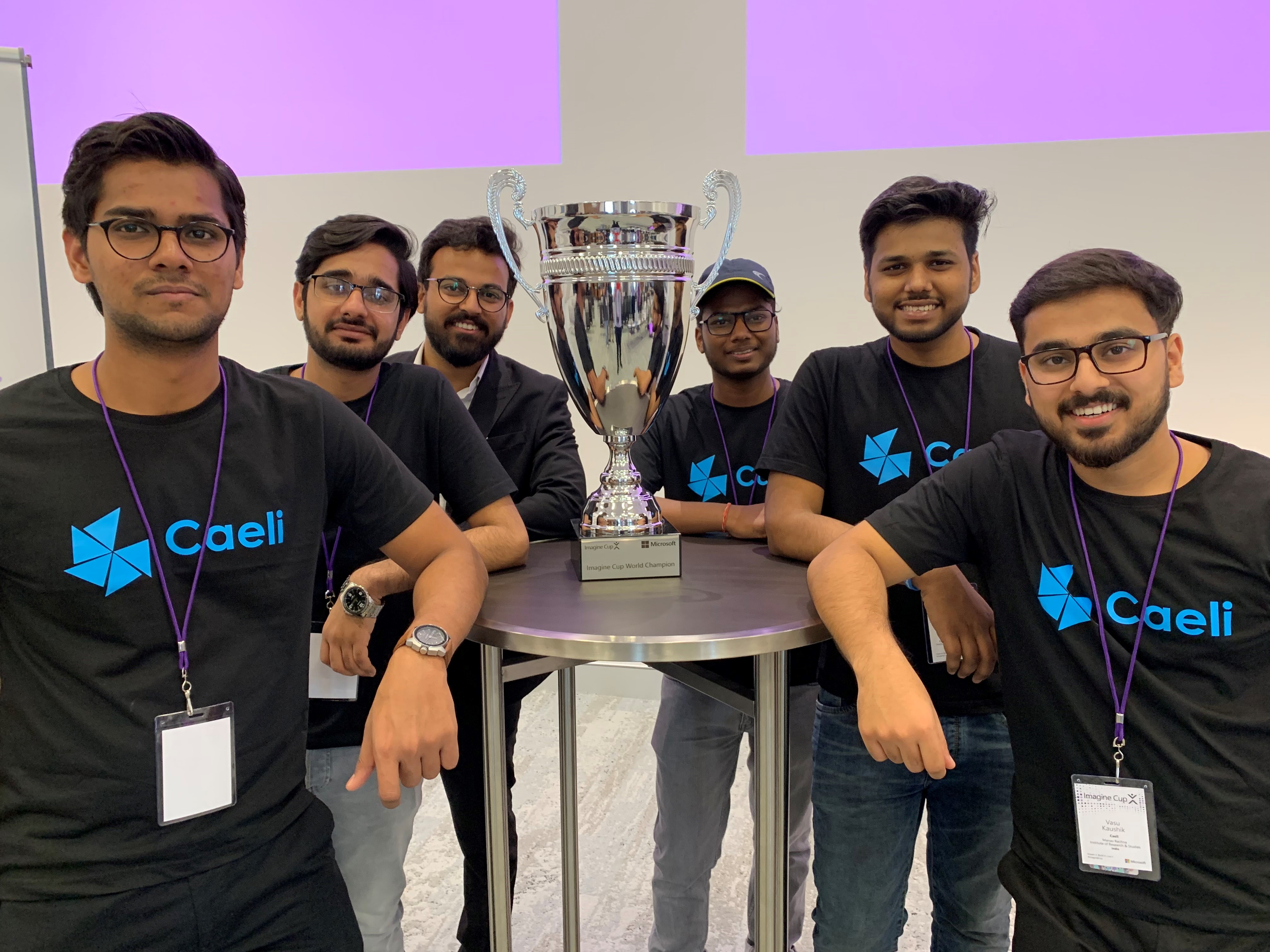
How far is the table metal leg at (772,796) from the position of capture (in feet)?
4.12

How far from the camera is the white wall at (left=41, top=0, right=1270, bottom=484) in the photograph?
2764 mm

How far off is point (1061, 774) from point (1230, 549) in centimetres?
37

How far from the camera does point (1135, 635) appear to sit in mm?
1162

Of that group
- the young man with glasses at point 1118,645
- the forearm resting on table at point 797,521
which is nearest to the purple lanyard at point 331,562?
the forearm resting on table at point 797,521

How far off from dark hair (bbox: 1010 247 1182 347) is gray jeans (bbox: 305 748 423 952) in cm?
134

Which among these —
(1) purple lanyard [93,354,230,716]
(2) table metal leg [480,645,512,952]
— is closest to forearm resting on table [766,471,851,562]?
(2) table metal leg [480,645,512,952]

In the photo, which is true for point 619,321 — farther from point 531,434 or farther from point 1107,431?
point 1107,431

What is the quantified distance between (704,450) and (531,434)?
0.41 metres

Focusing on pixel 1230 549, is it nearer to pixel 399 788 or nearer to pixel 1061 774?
pixel 1061 774

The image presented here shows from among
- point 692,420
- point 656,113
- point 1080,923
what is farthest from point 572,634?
point 656,113

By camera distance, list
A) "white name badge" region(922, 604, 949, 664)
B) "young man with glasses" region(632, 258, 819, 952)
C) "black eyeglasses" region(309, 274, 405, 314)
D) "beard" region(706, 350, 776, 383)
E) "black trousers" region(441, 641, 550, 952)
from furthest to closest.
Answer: "beard" region(706, 350, 776, 383) → "young man with glasses" region(632, 258, 819, 952) → "black trousers" region(441, 641, 550, 952) → "black eyeglasses" region(309, 274, 405, 314) → "white name badge" region(922, 604, 949, 664)

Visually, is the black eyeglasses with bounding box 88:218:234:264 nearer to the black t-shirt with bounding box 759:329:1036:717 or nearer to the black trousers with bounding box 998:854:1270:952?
the black t-shirt with bounding box 759:329:1036:717

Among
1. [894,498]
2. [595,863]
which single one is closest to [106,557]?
[894,498]

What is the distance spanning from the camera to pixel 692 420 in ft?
7.06
